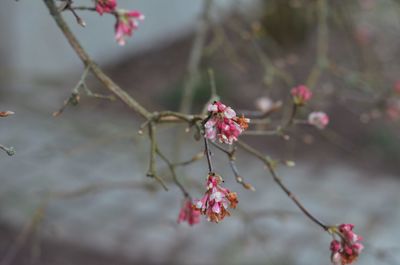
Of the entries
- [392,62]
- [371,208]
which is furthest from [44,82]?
[392,62]

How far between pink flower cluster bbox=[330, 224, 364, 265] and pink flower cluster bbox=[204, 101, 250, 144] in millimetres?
363

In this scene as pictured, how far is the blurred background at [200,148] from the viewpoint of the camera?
122 inches

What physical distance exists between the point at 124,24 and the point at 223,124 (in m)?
0.55

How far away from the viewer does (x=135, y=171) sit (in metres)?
5.17

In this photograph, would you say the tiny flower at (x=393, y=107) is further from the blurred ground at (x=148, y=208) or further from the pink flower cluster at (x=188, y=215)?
the pink flower cluster at (x=188, y=215)

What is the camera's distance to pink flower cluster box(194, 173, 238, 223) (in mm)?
1223

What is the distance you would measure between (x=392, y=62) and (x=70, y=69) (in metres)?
3.30

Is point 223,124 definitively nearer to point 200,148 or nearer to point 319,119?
point 319,119

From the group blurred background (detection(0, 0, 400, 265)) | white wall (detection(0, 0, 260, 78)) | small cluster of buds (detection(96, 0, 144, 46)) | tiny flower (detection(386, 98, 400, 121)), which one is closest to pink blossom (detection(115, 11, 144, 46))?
small cluster of buds (detection(96, 0, 144, 46))

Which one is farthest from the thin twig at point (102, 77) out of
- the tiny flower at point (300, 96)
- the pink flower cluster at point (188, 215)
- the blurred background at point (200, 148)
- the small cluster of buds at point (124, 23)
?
the blurred background at point (200, 148)

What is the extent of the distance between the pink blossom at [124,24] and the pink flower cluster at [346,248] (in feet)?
2.25

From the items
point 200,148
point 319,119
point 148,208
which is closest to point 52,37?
point 200,148

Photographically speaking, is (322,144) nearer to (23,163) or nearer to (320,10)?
(23,163)

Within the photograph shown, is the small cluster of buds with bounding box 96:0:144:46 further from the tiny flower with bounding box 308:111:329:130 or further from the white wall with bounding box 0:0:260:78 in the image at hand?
the white wall with bounding box 0:0:260:78
